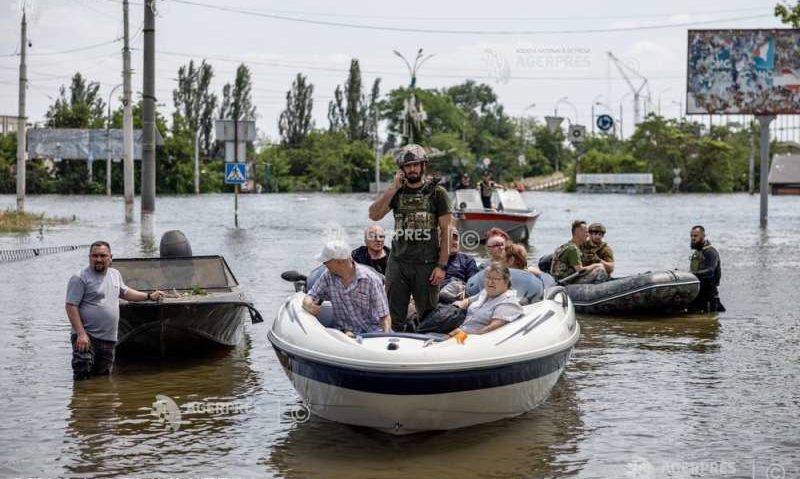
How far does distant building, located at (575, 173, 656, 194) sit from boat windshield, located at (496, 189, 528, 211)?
95587 mm

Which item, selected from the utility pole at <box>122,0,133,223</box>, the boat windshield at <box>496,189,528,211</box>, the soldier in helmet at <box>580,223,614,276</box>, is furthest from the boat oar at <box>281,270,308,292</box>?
the utility pole at <box>122,0,133,223</box>

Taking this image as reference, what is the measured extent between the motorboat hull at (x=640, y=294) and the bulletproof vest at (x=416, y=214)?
6710mm

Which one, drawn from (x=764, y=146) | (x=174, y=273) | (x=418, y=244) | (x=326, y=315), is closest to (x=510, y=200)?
(x=764, y=146)

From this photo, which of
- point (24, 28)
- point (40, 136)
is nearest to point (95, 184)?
point (40, 136)

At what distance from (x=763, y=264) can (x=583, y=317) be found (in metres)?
12.4

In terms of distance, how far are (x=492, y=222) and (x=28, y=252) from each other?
13.1 m

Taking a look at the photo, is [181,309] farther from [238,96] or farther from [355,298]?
[238,96]

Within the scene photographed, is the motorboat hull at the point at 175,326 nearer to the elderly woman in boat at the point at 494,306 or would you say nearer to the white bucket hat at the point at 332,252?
the white bucket hat at the point at 332,252

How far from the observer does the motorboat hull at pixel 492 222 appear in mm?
33812

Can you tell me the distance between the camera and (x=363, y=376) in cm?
866

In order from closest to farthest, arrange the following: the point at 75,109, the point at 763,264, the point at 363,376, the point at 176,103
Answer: the point at 363,376 → the point at 763,264 → the point at 75,109 → the point at 176,103

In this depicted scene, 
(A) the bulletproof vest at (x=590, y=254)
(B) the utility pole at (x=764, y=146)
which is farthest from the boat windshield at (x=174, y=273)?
(B) the utility pole at (x=764, y=146)

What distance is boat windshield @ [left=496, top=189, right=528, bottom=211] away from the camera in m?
35.4

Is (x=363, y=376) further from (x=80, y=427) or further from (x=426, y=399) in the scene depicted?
(x=80, y=427)
